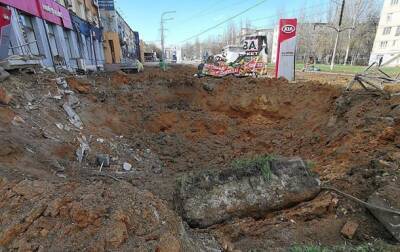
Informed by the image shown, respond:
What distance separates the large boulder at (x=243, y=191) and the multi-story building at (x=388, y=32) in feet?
162

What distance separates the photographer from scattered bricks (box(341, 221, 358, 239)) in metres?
2.62

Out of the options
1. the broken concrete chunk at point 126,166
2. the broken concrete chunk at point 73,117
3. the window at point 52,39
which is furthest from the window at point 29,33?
the broken concrete chunk at point 126,166

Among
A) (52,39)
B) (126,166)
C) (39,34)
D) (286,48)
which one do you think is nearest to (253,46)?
(286,48)

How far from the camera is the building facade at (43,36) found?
8062 mm

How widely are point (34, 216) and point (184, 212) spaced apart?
1.78m

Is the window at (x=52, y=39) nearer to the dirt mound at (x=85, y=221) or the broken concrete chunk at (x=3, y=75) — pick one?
the broken concrete chunk at (x=3, y=75)

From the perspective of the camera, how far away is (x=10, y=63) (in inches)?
250

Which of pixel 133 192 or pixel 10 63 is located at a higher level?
pixel 10 63

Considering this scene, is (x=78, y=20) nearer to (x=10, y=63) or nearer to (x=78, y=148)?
(x=10, y=63)

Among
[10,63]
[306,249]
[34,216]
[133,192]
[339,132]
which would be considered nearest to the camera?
[34,216]

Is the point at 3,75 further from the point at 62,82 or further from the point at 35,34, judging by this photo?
the point at 35,34

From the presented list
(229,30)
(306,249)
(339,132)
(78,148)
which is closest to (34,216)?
(306,249)

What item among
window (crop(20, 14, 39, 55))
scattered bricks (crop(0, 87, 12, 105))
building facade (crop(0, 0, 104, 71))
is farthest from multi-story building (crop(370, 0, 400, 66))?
scattered bricks (crop(0, 87, 12, 105))

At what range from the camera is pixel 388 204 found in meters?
2.74
